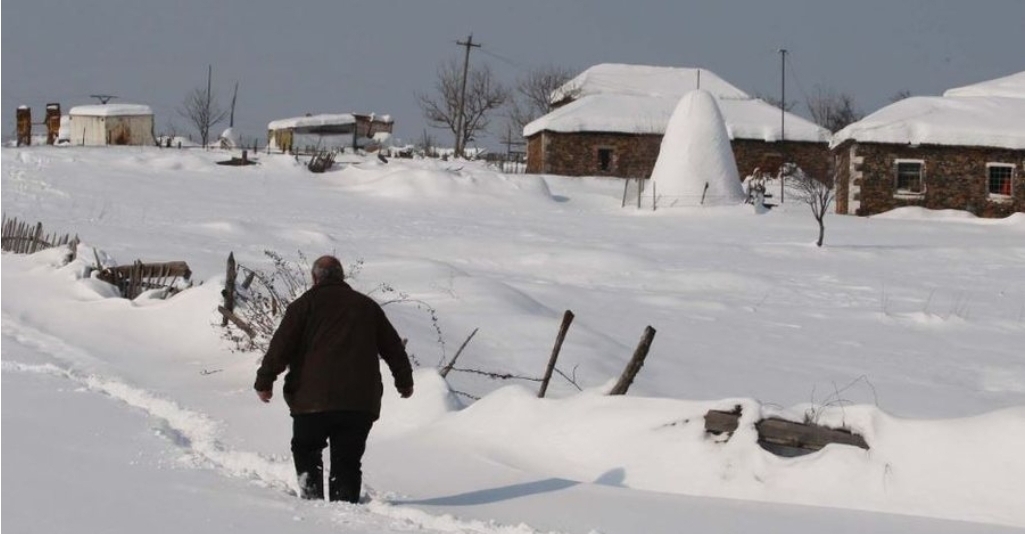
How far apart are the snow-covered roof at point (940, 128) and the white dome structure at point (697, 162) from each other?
3897mm

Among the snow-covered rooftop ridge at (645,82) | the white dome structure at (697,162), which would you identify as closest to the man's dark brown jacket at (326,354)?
the white dome structure at (697,162)

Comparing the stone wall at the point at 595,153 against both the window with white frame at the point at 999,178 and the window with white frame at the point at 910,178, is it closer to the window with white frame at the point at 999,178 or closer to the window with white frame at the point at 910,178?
the window with white frame at the point at 910,178

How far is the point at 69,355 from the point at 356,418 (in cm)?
629

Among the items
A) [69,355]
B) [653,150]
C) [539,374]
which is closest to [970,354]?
[539,374]

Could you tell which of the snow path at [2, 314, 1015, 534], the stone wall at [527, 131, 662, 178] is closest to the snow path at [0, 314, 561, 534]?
the snow path at [2, 314, 1015, 534]

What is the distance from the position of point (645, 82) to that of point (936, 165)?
23.0 m

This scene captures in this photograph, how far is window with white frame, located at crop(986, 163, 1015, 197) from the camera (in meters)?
39.7

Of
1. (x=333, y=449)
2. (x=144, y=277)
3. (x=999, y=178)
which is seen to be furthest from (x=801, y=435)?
(x=999, y=178)

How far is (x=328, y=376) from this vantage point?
6402 mm

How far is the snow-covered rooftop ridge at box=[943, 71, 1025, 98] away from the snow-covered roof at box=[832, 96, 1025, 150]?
6486 millimetres

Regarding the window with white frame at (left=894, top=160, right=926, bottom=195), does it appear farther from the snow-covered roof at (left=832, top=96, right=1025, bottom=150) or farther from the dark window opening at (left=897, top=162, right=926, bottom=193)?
the snow-covered roof at (left=832, top=96, right=1025, bottom=150)

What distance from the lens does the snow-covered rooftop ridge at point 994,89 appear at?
47.6m

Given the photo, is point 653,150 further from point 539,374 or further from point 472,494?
point 472,494

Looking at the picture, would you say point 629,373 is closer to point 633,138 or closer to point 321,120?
point 633,138
